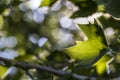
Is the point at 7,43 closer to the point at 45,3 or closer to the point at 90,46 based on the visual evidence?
the point at 45,3

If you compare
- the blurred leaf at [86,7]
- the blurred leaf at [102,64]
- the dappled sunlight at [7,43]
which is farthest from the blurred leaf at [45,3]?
the dappled sunlight at [7,43]

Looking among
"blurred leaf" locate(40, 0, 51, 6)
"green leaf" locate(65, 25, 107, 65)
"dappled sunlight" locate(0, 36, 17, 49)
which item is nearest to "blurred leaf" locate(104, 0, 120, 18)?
"green leaf" locate(65, 25, 107, 65)

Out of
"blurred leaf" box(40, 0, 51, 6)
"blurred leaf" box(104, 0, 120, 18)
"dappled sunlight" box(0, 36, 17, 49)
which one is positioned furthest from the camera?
"dappled sunlight" box(0, 36, 17, 49)

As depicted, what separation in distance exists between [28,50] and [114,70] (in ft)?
1.63

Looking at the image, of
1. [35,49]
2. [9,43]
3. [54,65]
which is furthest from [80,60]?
[9,43]

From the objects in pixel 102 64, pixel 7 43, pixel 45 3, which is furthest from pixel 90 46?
pixel 7 43

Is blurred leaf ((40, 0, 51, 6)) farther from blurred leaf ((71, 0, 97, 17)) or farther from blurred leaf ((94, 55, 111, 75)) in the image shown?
blurred leaf ((94, 55, 111, 75))

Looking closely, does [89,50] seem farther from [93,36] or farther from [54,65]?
[54,65]

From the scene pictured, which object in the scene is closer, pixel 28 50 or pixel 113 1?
pixel 113 1

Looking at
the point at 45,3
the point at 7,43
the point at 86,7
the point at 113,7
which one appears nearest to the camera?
the point at 113,7

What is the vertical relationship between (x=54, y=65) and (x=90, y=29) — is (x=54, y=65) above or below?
below

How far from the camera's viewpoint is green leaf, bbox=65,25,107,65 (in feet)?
3.33

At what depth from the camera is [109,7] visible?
975mm

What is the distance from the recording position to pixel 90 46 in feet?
3.40
